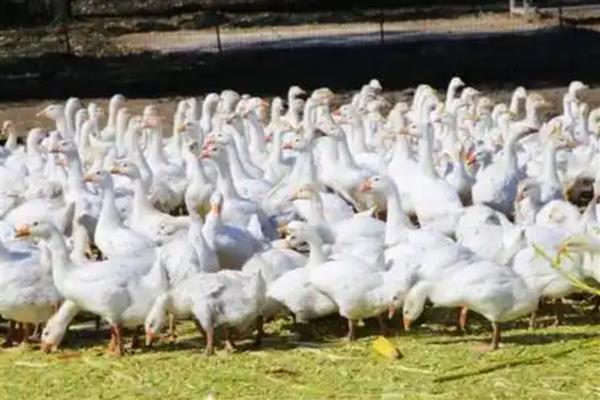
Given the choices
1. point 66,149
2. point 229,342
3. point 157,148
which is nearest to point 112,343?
point 229,342

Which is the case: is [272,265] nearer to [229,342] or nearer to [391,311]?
[229,342]

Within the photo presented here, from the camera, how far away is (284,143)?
14.2 meters

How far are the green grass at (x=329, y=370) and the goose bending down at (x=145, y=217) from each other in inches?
56.1

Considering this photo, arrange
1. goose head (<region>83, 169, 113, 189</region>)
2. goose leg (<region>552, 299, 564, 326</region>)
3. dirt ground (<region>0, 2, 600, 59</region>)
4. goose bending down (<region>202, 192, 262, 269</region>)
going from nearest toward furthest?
goose leg (<region>552, 299, 564, 326</region>) → goose bending down (<region>202, 192, 262, 269</region>) → goose head (<region>83, 169, 113, 189</region>) → dirt ground (<region>0, 2, 600, 59</region>)

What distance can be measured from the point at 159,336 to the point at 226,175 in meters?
2.63

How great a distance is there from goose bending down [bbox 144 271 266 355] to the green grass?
203 mm

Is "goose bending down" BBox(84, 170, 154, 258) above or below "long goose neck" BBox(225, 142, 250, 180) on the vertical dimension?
below

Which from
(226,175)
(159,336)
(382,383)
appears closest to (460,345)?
(382,383)

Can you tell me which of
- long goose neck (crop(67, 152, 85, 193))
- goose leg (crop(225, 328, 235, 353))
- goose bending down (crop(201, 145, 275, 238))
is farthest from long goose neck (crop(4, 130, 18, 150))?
goose leg (crop(225, 328, 235, 353))

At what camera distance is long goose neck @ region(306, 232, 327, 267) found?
1014 centimetres

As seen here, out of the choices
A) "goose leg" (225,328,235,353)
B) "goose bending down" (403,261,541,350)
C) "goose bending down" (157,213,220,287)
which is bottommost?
"goose leg" (225,328,235,353)

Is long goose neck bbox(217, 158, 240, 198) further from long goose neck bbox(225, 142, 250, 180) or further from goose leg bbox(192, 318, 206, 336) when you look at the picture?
goose leg bbox(192, 318, 206, 336)

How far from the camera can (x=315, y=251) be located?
10172mm

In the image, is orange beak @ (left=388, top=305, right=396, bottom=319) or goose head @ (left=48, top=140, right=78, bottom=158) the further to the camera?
goose head @ (left=48, top=140, right=78, bottom=158)
